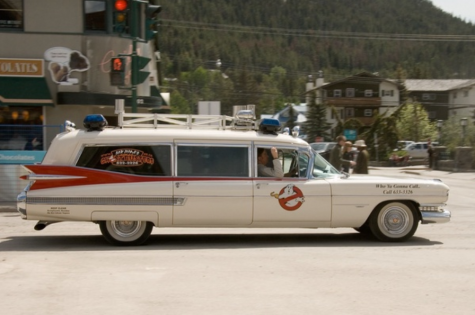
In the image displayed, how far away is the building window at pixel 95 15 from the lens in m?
22.8

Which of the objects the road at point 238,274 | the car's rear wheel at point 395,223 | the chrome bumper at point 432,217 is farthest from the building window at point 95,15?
the chrome bumper at point 432,217

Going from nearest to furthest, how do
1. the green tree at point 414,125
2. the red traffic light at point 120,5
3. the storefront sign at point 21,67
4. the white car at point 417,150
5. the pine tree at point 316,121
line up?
the red traffic light at point 120,5 → the storefront sign at point 21,67 → the white car at point 417,150 → the green tree at point 414,125 → the pine tree at point 316,121

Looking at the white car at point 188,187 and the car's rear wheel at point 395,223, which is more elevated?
the white car at point 188,187

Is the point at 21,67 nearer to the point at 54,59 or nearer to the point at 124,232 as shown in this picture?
the point at 54,59

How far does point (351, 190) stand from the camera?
33.4 feet

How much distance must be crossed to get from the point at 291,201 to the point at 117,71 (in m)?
7.58

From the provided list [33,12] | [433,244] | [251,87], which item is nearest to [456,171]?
[33,12]

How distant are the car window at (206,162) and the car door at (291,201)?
39 centimetres

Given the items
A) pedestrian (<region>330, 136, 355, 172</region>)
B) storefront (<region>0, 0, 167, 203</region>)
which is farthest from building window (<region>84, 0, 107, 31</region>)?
pedestrian (<region>330, 136, 355, 172</region>)

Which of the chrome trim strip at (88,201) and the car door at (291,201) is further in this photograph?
the car door at (291,201)

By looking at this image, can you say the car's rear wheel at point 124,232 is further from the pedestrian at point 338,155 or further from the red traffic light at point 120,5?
the pedestrian at point 338,155

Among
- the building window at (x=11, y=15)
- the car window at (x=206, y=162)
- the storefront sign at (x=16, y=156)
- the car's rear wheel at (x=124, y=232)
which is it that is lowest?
the car's rear wheel at (x=124, y=232)

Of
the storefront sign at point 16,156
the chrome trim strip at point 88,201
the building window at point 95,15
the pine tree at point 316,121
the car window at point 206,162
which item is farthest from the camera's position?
the pine tree at point 316,121

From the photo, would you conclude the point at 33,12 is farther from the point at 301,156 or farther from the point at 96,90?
the point at 301,156
